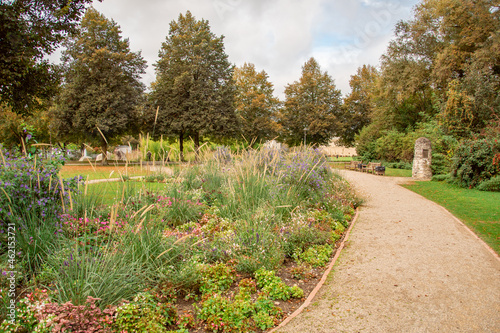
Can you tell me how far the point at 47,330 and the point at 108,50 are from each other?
21.5m

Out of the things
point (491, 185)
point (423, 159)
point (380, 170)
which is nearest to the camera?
point (491, 185)

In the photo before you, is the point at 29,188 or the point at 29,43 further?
the point at 29,43

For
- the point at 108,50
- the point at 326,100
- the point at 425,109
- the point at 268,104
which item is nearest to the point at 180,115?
the point at 108,50

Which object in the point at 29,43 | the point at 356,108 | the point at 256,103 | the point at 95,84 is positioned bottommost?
the point at 29,43

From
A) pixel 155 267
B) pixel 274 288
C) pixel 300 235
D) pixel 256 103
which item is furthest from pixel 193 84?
pixel 274 288

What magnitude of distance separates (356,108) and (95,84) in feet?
91.6

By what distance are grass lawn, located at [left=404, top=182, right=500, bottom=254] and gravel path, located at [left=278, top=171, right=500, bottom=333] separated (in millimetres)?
362

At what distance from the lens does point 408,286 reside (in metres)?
3.44

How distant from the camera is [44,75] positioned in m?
9.13

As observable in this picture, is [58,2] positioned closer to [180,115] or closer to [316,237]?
[316,237]

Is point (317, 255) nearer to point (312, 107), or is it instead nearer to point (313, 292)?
point (313, 292)

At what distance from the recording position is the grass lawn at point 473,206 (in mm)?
5786

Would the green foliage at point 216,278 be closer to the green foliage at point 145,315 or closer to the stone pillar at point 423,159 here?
the green foliage at point 145,315

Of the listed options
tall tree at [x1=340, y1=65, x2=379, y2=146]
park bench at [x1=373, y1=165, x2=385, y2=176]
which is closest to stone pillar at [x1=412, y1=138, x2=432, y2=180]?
park bench at [x1=373, y1=165, x2=385, y2=176]
